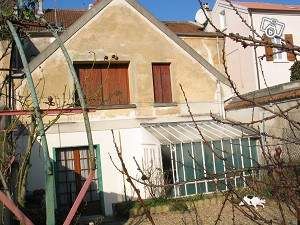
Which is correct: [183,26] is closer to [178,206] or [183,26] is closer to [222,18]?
[222,18]

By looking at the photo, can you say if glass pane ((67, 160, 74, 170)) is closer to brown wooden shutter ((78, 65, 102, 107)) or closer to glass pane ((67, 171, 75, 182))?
glass pane ((67, 171, 75, 182))

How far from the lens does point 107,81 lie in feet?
58.9

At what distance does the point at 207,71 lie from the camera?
1942cm

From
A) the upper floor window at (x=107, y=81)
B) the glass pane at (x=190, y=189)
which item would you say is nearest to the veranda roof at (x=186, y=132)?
the upper floor window at (x=107, y=81)

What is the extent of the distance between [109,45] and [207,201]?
7224 millimetres

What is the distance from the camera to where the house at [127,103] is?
16.4 metres

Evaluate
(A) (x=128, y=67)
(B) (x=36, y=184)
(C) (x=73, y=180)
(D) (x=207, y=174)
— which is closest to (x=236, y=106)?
(A) (x=128, y=67)

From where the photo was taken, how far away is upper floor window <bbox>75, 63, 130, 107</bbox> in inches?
691

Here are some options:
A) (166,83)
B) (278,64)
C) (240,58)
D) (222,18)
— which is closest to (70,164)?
(166,83)

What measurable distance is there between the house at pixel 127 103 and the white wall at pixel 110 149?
4cm

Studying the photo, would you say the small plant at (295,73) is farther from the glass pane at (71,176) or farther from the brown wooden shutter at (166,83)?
the glass pane at (71,176)

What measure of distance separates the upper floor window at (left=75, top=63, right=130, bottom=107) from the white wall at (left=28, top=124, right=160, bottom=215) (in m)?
1.36

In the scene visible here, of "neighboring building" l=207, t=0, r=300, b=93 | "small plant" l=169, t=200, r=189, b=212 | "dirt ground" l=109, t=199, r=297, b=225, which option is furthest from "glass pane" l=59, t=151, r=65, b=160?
"neighboring building" l=207, t=0, r=300, b=93

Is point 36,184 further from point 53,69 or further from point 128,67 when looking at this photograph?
point 128,67
